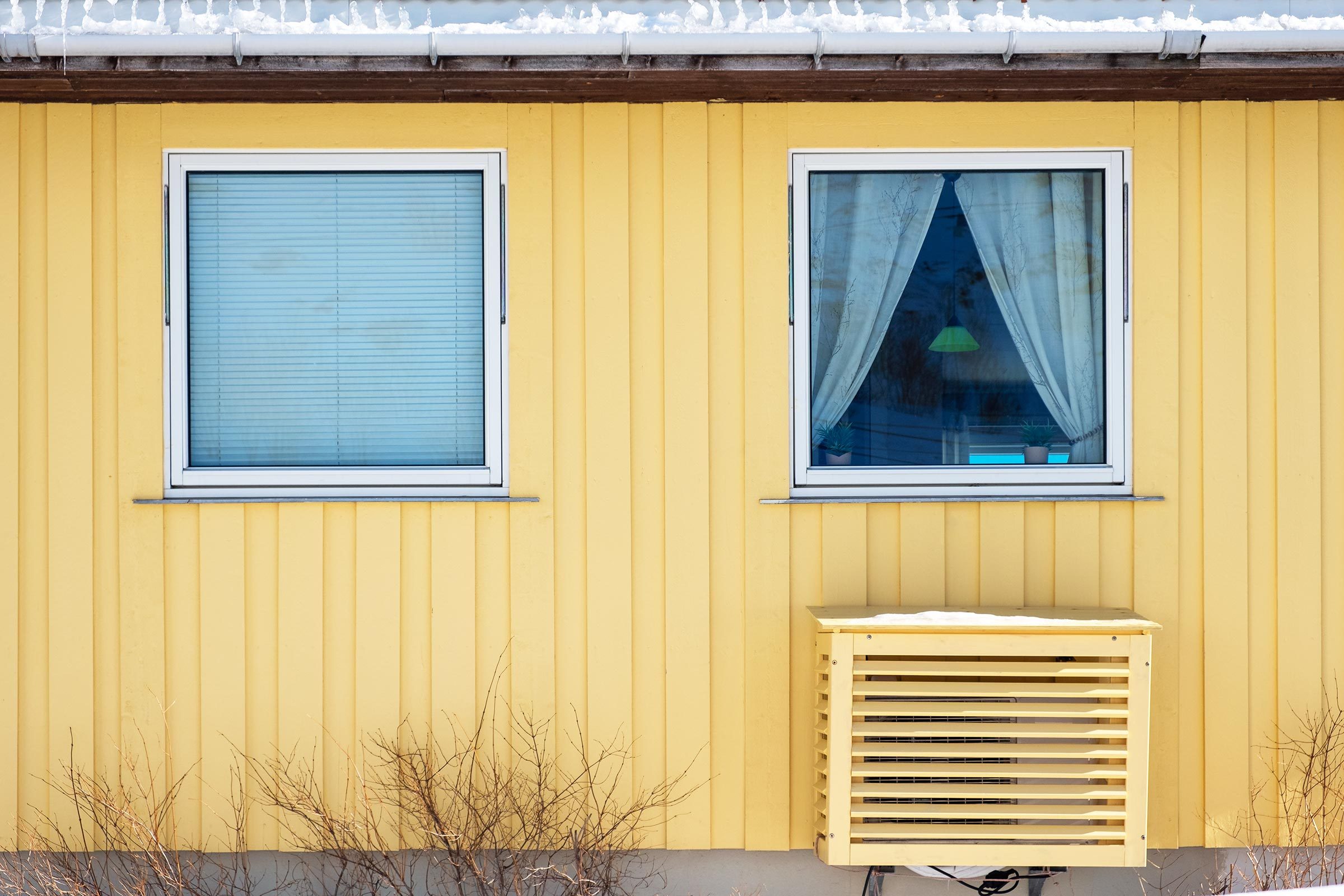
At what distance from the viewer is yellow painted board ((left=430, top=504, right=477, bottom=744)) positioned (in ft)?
12.3

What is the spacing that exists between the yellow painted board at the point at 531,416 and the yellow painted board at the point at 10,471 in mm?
1743

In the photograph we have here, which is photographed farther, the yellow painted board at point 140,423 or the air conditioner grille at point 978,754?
the yellow painted board at point 140,423

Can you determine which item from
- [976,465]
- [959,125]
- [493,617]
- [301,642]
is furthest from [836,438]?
[301,642]

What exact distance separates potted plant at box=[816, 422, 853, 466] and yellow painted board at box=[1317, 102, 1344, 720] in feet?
5.57

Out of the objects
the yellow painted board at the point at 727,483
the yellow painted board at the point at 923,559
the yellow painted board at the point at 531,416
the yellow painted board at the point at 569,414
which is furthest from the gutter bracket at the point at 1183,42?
the yellow painted board at the point at 531,416

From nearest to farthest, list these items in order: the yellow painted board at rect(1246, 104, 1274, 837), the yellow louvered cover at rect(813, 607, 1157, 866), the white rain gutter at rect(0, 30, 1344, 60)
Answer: the white rain gutter at rect(0, 30, 1344, 60)
the yellow louvered cover at rect(813, 607, 1157, 866)
the yellow painted board at rect(1246, 104, 1274, 837)

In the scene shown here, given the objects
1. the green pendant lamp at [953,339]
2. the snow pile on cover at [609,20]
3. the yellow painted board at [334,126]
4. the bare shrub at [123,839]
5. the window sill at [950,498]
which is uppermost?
the snow pile on cover at [609,20]

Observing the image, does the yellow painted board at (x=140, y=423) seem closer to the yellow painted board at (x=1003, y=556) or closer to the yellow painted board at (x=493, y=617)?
the yellow painted board at (x=493, y=617)

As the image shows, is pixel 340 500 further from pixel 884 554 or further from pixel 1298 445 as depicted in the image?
pixel 1298 445

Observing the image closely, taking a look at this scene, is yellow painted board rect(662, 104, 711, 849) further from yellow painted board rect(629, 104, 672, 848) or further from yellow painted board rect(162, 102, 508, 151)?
yellow painted board rect(162, 102, 508, 151)

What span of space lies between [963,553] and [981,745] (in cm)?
69

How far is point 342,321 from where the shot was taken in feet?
12.6

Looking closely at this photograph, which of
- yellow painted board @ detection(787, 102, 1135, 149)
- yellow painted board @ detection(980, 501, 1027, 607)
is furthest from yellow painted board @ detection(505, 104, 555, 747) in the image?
yellow painted board @ detection(980, 501, 1027, 607)

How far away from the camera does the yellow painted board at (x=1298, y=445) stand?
3791 millimetres
